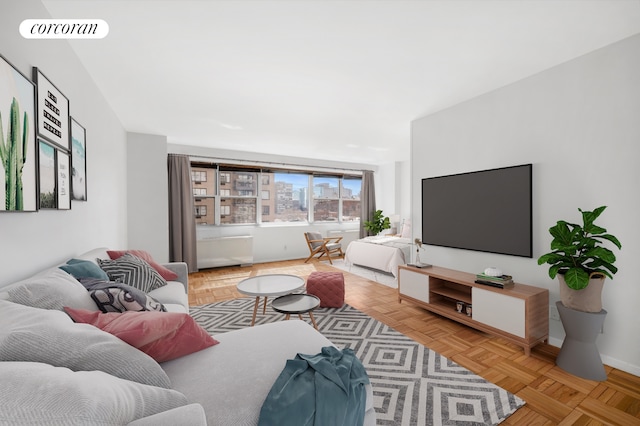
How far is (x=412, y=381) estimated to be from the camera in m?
2.01

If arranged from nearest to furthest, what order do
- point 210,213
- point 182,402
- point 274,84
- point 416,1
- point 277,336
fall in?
point 182,402 < point 277,336 < point 416,1 < point 274,84 < point 210,213

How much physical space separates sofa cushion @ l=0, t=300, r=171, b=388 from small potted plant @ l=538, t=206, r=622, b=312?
265 cm

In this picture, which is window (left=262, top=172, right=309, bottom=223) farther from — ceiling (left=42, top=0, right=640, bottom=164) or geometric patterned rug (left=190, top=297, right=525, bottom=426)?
geometric patterned rug (left=190, top=297, right=525, bottom=426)

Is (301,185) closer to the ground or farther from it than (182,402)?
farther from it

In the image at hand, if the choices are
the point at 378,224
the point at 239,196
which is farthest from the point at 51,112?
the point at 378,224

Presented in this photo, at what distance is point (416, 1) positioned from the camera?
1.74m

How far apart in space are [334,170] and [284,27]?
5498 mm

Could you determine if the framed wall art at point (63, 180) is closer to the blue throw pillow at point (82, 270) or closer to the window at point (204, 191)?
the blue throw pillow at point (82, 270)

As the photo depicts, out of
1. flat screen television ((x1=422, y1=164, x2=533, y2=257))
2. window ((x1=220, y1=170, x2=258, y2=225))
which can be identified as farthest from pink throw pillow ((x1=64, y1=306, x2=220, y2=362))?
window ((x1=220, y1=170, x2=258, y2=225))

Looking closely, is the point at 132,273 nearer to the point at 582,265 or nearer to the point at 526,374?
the point at 526,374

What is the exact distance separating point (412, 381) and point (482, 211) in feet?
6.41

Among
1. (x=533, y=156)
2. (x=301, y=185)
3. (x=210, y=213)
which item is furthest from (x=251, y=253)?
(x=533, y=156)

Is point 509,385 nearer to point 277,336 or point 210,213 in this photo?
point 277,336

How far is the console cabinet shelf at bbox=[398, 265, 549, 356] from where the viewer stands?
238cm
